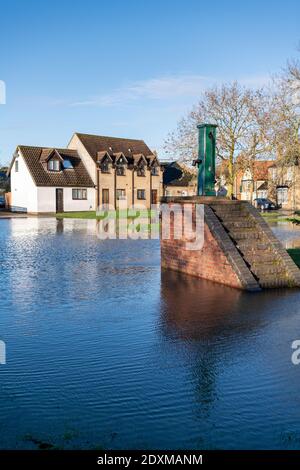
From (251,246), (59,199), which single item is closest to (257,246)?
(251,246)

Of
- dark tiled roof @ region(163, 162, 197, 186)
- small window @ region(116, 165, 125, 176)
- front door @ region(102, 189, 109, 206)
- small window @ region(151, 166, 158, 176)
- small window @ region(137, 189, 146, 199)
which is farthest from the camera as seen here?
dark tiled roof @ region(163, 162, 197, 186)

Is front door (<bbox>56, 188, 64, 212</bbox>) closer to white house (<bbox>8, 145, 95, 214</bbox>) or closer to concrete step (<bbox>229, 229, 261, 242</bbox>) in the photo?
white house (<bbox>8, 145, 95, 214</bbox>)

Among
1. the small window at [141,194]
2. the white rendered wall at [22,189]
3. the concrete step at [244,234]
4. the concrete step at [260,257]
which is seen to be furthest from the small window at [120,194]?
the concrete step at [260,257]

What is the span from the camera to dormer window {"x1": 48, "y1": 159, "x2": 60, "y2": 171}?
1889 inches

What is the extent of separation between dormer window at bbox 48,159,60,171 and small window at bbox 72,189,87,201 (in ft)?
9.36

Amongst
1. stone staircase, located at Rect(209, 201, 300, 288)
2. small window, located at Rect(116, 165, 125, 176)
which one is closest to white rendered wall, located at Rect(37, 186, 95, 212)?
small window, located at Rect(116, 165, 125, 176)

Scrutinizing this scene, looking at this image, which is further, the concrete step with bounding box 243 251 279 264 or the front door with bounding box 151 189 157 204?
the front door with bounding box 151 189 157 204

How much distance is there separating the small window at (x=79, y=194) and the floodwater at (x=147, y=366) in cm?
3809

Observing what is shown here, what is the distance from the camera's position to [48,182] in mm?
46719

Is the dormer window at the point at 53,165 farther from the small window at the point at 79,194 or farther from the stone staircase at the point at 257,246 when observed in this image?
the stone staircase at the point at 257,246

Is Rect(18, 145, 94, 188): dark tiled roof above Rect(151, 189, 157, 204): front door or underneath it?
above

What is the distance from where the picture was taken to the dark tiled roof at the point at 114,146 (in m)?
52.4

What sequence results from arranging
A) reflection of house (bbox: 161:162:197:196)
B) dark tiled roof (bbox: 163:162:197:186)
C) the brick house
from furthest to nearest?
dark tiled roof (bbox: 163:162:197:186)
reflection of house (bbox: 161:162:197:196)
the brick house

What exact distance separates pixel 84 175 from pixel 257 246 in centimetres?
4062
